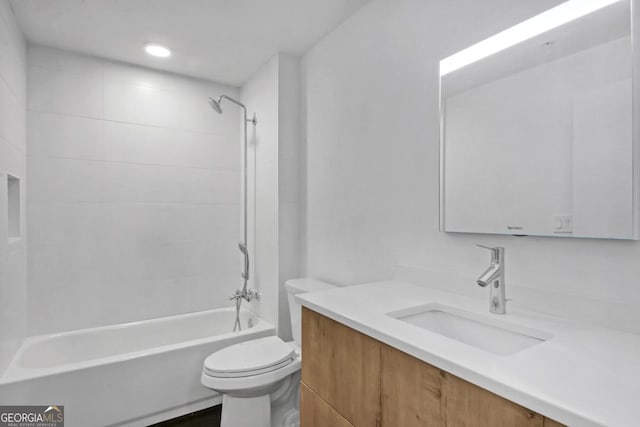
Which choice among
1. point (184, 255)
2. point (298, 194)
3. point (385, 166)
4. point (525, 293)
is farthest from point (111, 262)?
point (525, 293)

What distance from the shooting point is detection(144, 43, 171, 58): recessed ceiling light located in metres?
2.33

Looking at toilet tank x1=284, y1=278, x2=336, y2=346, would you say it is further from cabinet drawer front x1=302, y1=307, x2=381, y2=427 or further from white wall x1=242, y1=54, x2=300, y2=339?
cabinet drawer front x1=302, y1=307, x2=381, y2=427

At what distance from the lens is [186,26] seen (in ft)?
6.85

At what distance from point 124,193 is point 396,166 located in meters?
2.13

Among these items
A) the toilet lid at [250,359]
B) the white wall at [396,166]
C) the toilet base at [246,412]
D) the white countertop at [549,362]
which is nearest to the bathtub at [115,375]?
the toilet lid at [250,359]

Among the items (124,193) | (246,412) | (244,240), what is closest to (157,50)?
(124,193)

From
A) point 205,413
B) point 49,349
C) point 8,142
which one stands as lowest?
point 205,413

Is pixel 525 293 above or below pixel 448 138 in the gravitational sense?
below

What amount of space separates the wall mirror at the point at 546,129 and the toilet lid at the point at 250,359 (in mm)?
1131

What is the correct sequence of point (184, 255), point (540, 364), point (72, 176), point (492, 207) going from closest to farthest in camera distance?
point (540, 364) → point (492, 207) → point (72, 176) → point (184, 255)

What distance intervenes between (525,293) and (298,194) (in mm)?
1666

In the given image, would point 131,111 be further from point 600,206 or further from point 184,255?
point 600,206

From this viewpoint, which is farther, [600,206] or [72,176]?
[72,176]

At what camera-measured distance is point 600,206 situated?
957 millimetres
